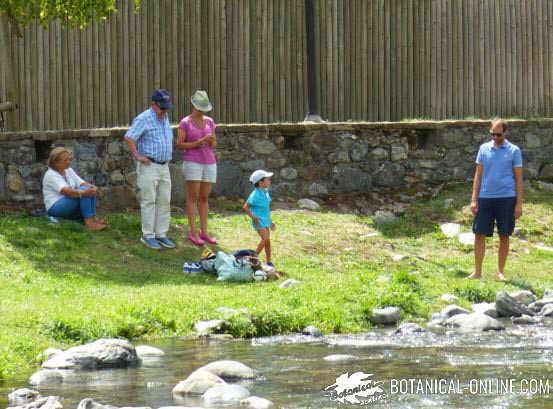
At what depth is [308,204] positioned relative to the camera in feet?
50.8

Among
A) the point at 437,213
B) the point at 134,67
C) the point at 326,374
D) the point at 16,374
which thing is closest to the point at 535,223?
the point at 437,213

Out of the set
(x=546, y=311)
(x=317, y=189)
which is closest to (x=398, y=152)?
(x=317, y=189)

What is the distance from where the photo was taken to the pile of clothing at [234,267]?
1191 cm

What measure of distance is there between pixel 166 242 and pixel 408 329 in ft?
13.0

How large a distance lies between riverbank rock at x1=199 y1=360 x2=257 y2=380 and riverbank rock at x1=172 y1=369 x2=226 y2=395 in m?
0.24

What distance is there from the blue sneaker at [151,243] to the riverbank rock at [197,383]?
5.59m

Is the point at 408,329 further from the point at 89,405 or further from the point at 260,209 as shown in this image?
the point at 89,405

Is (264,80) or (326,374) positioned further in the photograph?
(264,80)

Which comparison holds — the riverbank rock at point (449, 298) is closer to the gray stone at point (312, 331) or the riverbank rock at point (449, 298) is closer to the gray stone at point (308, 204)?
the gray stone at point (312, 331)

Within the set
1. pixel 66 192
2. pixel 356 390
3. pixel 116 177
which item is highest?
pixel 116 177

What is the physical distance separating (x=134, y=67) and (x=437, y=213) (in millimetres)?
4230

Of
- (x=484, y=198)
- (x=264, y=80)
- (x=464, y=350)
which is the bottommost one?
(x=464, y=350)

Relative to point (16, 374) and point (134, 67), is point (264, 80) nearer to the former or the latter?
point (134, 67)

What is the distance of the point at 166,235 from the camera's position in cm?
1348
